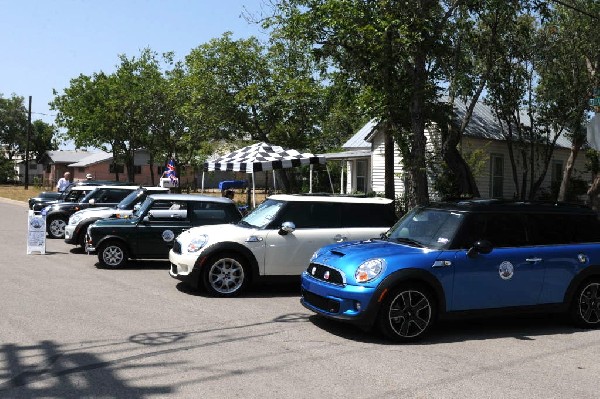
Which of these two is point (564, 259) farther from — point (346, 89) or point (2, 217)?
point (2, 217)

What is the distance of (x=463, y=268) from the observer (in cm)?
740

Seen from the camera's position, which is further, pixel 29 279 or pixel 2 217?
pixel 2 217

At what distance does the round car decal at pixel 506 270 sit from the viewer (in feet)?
24.9

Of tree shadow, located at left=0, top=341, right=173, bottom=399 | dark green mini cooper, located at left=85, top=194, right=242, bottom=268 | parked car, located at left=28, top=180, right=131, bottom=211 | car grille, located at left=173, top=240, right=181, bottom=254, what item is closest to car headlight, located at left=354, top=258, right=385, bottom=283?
tree shadow, located at left=0, top=341, right=173, bottom=399

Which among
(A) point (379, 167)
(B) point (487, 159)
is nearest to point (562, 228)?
(B) point (487, 159)

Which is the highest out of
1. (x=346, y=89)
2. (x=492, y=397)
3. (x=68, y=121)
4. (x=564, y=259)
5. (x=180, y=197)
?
(x=68, y=121)

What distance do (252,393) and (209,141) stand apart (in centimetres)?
2559

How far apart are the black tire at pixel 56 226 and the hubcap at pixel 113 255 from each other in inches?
263

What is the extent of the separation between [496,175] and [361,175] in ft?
22.6


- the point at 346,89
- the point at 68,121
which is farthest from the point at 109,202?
the point at 68,121

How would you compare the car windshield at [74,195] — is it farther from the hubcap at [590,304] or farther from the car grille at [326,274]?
the hubcap at [590,304]

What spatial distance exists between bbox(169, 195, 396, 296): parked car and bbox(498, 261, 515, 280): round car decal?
309cm

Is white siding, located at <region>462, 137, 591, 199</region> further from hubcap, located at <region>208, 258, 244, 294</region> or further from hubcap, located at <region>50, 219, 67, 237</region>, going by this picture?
hubcap, located at <region>208, 258, 244, 294</region>

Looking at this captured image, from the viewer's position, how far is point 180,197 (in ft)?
40.8
